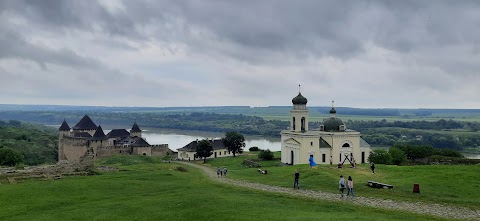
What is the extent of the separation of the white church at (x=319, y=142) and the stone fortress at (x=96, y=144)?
86.7ft

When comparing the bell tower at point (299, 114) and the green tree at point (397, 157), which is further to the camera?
the bell tower at point (299, 114)

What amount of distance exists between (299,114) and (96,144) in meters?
32.9

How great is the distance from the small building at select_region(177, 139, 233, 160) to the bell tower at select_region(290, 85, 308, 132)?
20.9m

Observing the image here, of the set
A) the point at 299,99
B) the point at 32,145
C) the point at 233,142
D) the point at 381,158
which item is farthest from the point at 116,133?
the point at 381,158

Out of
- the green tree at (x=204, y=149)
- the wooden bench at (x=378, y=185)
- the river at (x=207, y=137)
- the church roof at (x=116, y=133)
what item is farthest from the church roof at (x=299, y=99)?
the river at (x=207, y=137)

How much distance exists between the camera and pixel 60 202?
77.3 ft

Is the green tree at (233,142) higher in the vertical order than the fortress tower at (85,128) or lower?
lower

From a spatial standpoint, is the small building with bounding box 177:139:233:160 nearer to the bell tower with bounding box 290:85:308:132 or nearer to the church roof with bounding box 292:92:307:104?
the bell tower with bounding box 290:85:308:132

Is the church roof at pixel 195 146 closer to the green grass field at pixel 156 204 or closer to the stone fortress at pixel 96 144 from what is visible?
the stone fortress at pixel 96 144

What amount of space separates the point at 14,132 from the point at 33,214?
9864 centimetres

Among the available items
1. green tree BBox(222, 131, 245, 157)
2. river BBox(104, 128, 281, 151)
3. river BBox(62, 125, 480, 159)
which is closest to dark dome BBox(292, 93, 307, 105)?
green tree BBox(222, 131, 245, 157)

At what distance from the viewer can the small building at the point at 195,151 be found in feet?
221

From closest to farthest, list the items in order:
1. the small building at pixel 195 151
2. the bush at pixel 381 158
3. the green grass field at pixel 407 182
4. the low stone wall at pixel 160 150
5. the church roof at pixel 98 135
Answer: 1. the green grass field at pixel 407 182
2. the bush at pixel 381 158
3. the church roof at pixel 98 135
4. the small building at pixel 195 151
5. the low stone wall at pixel 160 150

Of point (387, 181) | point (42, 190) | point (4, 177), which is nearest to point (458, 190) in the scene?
point (387, 181)
